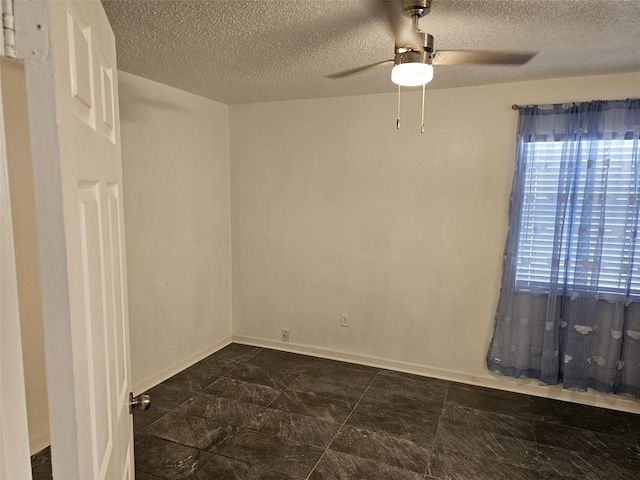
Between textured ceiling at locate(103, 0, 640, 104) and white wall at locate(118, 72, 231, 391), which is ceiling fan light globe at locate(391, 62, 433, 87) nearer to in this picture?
textured ceiling at locate(103, 0, 640, 104)

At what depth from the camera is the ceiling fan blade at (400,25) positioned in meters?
1.70

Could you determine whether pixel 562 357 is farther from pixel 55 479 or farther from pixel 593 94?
pixel 55 479

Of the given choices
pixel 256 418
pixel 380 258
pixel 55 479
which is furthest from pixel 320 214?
pixel 55 479

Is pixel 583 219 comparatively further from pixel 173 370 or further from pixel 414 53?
pixel 173 370

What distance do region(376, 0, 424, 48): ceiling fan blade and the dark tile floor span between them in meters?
2.21

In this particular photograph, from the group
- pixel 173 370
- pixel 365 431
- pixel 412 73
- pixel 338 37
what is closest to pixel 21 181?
pixel 412 73

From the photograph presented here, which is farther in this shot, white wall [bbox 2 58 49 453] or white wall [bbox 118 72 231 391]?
white wall [bbox 118 72 231 391]

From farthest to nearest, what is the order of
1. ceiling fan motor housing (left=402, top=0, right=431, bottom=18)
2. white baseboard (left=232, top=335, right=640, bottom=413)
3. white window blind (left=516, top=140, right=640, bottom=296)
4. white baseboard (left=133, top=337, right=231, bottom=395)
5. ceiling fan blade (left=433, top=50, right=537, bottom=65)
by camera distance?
1. white baseboard (left=133, top=337, right=231, bottom=395)
2. white baseboard (left=232, top=335, right=640, bottom=413)
3. white window blind (left=516, top=140, right=640, bottom=296)
4. ceiling fan blade (left=433, top=50, right=537, bottom=65)
5. ceiling fan motor housing (left=402, top=0, right=431, bottom=18)

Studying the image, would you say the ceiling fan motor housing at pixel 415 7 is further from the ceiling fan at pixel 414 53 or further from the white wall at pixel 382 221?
the white wall at pixel 382 221

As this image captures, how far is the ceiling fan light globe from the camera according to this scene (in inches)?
65.7

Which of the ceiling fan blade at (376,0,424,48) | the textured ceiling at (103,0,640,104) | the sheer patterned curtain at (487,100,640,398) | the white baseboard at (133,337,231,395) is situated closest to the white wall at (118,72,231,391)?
the white baseboard at (133,337,231,395)

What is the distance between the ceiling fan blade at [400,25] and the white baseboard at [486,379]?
2.62 meters

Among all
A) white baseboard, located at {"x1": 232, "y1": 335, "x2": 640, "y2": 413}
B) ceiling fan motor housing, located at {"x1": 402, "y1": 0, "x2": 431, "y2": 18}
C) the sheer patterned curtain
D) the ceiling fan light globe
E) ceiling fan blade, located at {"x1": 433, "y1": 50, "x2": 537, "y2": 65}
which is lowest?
white baseboard, located at {"x1": 232, "y1": 335, "x2": 640, "y2": 413}

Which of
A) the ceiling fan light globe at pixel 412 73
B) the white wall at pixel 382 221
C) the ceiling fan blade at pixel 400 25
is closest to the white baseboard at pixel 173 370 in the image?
the white wall at pixel 382 221
